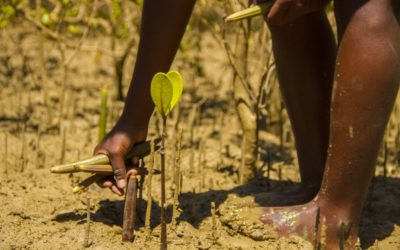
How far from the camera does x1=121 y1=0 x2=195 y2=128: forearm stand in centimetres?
228

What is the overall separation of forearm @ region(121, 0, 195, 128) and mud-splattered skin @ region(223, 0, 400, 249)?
0.30 m

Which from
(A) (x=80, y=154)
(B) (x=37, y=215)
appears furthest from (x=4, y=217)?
(A) (x=80, y=154)

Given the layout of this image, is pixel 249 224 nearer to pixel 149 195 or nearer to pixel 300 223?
pixel 300 223

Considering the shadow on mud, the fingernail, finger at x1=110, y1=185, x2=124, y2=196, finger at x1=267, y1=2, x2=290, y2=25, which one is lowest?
the shadow on mud

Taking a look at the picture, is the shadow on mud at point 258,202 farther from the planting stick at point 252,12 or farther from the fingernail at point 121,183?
the planting stick at point 252,12

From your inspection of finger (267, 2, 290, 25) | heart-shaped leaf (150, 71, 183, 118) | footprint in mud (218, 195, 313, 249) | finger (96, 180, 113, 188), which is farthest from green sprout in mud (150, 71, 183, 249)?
footprint in mud (218, 195, 313, 249)

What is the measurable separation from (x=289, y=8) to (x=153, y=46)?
16.6 inches

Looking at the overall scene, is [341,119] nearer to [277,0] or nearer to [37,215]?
[277,0]

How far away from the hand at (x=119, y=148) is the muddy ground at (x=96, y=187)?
15cm

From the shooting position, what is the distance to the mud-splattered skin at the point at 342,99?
2.07 m

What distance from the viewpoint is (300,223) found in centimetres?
226

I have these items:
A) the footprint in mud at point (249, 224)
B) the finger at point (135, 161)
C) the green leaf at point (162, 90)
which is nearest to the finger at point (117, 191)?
the finger at point (135, 161)

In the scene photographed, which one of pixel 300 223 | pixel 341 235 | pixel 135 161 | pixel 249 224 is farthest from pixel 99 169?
pixel 341 235

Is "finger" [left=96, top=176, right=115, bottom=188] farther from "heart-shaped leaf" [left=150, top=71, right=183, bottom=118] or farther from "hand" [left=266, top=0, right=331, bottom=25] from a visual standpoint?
"hand" [left=266, top=0, right=331, bottom=25]
